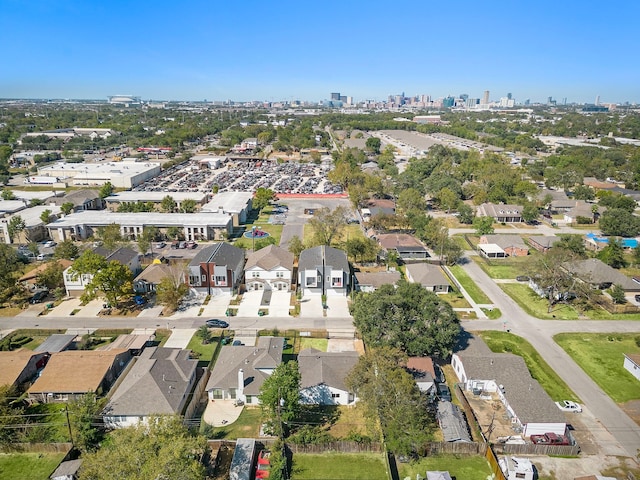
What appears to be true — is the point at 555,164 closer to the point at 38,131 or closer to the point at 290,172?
the point at 290,172

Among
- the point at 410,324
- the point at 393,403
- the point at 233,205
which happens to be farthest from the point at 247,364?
the point at 233,205

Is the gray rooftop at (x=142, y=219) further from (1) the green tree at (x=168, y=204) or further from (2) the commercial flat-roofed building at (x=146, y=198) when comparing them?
(2) the commercial flat-roofed building at (x=146, y=198)

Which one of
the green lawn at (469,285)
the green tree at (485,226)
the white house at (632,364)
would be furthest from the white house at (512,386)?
the green tree at (485,226)

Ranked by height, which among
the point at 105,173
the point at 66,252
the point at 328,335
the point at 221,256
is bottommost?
the point at 328,335

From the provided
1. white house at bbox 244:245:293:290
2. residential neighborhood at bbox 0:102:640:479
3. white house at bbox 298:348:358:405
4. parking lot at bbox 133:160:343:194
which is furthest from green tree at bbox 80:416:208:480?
parking lot at bbox 133:160:343:194

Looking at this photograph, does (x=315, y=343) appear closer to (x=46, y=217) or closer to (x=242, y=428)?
(x=242, y=428)

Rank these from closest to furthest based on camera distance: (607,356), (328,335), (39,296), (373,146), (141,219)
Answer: (607,356) < (328,335) < (39,296) < (141,219) < (373,146)

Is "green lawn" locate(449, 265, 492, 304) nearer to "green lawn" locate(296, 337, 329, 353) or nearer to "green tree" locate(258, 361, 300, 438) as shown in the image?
"green lawn" locate(296, 337, 329, 353)
